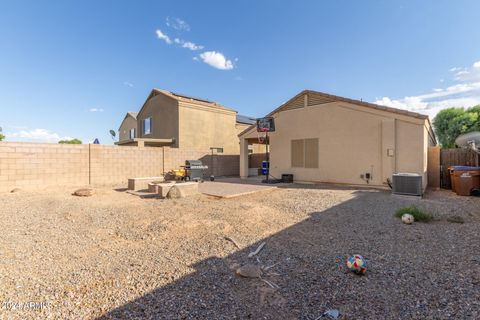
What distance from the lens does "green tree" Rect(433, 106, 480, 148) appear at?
2352 centimetres

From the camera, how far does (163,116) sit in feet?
63.5

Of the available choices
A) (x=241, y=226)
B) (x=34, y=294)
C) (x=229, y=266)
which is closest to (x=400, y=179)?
(x=241, y=226)

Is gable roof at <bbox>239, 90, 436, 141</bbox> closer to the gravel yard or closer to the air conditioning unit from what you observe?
the air conditioning unit

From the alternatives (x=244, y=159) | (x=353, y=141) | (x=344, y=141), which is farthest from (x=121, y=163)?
(x=353, y=141)

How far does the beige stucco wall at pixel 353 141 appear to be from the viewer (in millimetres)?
9164

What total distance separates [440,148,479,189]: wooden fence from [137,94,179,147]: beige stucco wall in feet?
52.2

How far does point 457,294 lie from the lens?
2.37 m

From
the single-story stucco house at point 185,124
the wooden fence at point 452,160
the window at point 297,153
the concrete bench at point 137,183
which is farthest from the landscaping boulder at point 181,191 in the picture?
the wooden fence at point 452,160

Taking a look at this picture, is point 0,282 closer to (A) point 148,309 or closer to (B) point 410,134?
(A) point 148,309

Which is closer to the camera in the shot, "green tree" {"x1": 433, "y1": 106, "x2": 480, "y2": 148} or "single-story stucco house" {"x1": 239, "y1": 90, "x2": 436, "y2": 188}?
"single-story stucco house" {"x1": 239, "y1": 90, "x2": 436, "y2": 188}

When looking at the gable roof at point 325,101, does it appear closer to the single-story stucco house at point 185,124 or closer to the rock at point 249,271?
the single-story stucco house at point 185,124

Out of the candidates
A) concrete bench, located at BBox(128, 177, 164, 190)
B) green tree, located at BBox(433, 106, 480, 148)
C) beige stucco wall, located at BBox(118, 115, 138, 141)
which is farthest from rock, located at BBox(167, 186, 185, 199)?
green tree, located at BBox(433, 106, 480, 148)

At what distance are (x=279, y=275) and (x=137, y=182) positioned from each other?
8355 millimetres

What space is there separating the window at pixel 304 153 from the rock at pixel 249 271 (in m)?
9.41
